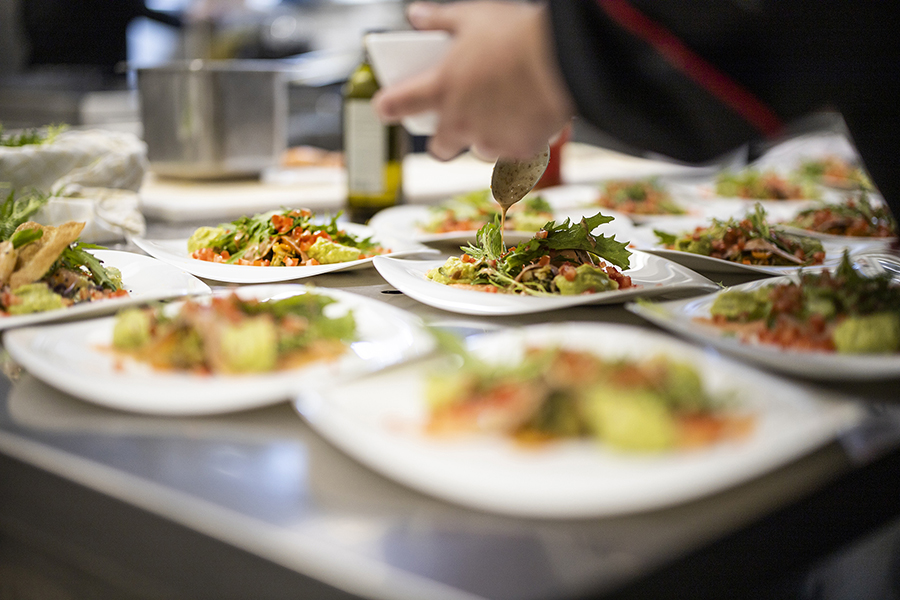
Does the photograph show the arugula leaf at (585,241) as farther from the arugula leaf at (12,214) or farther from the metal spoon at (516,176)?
the arugula leaf at (12,214)

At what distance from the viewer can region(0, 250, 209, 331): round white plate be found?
3.56ft

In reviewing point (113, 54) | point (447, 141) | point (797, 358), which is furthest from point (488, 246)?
point (113, 54)

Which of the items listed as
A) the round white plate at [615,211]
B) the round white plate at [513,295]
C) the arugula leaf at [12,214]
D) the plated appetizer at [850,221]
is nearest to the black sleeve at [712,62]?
the round white plate at [513,295]

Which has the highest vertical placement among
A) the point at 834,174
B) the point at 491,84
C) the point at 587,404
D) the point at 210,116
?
the point at 491,84

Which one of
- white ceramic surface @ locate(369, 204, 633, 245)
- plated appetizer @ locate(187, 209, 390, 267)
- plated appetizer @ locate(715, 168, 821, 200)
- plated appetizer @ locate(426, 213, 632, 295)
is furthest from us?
plated appetizer @ locate(715, 168, 821, 200)

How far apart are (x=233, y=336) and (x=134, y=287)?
23.5 inches

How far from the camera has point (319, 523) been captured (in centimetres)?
66

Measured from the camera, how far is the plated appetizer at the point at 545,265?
4.43 feet

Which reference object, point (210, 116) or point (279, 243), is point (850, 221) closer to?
→ point (279, 243)

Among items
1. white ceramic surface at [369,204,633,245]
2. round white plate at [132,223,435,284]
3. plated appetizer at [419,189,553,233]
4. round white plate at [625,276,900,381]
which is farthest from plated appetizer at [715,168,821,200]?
round white plate at [625,276,900,381]

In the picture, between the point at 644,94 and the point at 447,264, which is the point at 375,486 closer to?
the point at 644,94

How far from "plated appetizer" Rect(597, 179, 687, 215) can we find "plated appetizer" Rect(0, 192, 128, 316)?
160 cm

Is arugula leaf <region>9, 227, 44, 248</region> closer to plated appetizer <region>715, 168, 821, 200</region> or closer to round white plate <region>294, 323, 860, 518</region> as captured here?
round white plate <region>294, 323, 860, 518</region>

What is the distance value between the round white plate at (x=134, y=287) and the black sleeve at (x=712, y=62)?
2.12 feet
